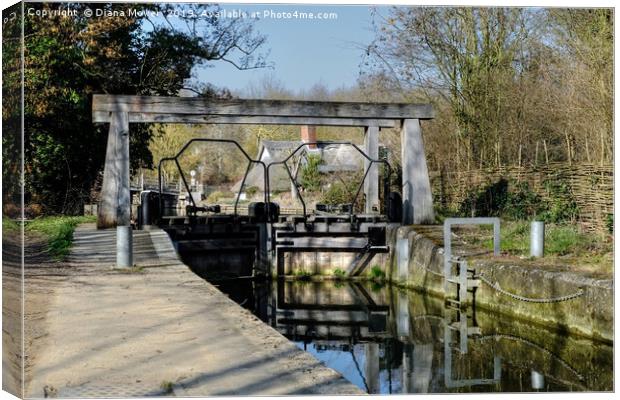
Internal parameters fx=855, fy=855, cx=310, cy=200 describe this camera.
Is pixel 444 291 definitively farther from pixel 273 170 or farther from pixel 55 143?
pixel 273 170

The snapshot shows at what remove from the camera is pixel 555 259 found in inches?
389

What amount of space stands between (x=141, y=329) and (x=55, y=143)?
35.4 ft

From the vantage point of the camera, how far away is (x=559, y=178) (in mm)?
13625

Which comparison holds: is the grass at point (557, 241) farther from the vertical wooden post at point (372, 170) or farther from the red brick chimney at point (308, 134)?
the red brick chimney at point (308, 134)

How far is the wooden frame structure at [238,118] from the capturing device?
13.7 metres

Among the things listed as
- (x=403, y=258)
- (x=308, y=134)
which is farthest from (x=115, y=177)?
(x=308, y=134)

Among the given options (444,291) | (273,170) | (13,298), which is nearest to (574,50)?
(444,291)

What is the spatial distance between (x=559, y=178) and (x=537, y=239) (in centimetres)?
370

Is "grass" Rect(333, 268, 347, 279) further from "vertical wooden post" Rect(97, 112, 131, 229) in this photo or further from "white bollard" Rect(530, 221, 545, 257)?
"white bollard" Rect(530, 221, 545, 257)

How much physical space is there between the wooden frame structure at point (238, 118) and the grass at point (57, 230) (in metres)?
0.76

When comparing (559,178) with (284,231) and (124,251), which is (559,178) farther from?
(124,251)

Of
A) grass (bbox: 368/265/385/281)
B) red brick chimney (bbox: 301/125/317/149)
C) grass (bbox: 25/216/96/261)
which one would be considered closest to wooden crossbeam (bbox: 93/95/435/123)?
grass (bbox: 25/216/96/261)

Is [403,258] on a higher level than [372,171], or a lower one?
lower

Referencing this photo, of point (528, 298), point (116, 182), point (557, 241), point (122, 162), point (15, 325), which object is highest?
point (122, 162)
